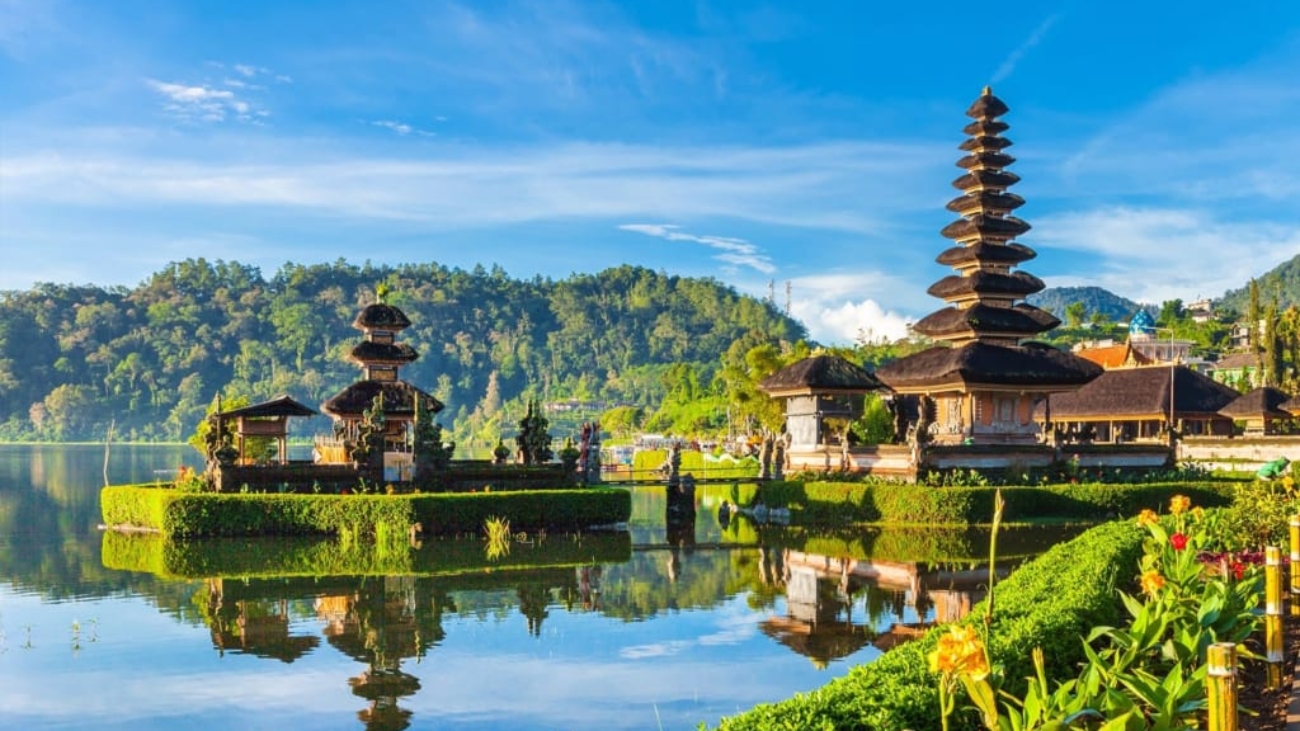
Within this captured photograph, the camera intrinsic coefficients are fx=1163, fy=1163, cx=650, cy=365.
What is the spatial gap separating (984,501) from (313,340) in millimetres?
154354

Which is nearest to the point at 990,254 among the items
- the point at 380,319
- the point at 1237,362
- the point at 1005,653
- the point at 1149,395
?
the point at 1149,395

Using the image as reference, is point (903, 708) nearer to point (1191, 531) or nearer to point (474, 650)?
point (474, 650)

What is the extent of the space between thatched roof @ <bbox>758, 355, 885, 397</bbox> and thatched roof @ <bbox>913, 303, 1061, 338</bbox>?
420 centimetres

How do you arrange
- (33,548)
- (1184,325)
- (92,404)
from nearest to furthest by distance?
(33,548), (1184,325), (92,404)

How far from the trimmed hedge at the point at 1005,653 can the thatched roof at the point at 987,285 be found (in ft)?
93.7

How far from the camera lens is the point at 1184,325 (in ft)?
393

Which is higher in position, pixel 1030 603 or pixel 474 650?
pixel 1030 603

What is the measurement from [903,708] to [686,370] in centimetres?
10018

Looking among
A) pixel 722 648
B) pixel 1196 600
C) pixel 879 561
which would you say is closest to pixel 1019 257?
pixel 879 561

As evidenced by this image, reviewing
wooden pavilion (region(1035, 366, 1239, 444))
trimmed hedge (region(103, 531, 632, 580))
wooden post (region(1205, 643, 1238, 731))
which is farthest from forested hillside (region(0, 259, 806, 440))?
wooden post (region(1205, 643, 1238, 731))

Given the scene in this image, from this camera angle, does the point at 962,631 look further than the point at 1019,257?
No

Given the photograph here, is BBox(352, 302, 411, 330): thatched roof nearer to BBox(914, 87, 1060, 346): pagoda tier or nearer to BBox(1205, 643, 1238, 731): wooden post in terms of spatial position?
BBox(914, 87, 1060, 346): pagoda tier

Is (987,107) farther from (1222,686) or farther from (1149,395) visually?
(1222,686)

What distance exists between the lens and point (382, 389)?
133 feet
